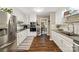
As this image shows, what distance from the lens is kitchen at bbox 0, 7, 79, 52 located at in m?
1.82

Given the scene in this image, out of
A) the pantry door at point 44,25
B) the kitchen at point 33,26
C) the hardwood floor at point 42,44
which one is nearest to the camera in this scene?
the kitchen at point 33,26

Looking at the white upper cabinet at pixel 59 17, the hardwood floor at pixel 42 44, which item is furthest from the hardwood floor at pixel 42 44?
the white upper cabinet at pixel 59 17

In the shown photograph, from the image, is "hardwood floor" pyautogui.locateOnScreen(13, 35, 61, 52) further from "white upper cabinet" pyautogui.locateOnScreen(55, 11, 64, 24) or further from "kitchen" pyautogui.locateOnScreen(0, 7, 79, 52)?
"white upper cabinet" pyautogui.locateOnScreen(55, 11, 64, 24)

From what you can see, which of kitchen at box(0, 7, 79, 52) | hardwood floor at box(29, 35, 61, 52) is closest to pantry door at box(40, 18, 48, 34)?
kitchen at box(0, 7, 79, 52)

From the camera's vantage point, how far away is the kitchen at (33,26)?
1.82m

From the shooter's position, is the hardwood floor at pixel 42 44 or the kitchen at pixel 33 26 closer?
the kitchen at pixel 33 26

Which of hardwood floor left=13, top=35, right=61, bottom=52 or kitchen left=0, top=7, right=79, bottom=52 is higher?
kitchen left=0, top=7, right=79, bottom=52

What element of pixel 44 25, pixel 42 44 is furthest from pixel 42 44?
pixel 44 25

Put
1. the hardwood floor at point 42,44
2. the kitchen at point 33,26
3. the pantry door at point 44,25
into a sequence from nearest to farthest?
the kitchen at point 33,26 < the hardwood floor at point 42,44 < the pantry door at point 44,25

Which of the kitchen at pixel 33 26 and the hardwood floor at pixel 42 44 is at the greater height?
the kitchen at pixel 33 26

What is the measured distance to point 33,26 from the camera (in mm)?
2193

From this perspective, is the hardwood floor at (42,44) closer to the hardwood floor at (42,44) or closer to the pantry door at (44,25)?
the hardwood floor at (42,44)
